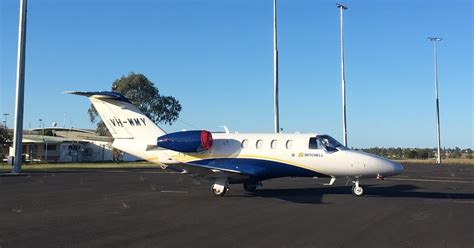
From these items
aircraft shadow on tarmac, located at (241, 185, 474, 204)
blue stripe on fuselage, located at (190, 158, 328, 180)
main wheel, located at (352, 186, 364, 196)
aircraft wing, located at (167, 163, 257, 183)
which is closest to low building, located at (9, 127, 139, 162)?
aircraft shadow on tarmac, located at (241, 185, 474, 204)

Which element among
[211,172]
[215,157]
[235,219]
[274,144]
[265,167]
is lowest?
[235,219]

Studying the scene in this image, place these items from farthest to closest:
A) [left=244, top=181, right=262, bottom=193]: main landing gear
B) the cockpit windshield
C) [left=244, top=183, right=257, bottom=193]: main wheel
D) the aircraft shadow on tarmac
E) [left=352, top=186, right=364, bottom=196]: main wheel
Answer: [left=244, top=183, right=257, bottom=193]: main wheel, [left=244, top=181, right=262, bottom=193]: main landing gear, the cockpit windshield, [left=352, top=186, right=364, bottom=196]: main wheel, the aircraft shadow on tarmac

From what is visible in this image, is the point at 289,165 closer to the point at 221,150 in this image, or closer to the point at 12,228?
the point at 221,150

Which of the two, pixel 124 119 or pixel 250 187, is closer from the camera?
pixel 250 187

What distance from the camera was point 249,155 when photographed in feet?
62.9

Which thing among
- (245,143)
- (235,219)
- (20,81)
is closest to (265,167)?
(245,143)

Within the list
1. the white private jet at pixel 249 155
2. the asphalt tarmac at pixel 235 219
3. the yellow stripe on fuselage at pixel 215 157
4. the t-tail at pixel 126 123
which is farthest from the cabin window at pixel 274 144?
the t-tail at pixel 126 123

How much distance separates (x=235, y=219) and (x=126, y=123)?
372 inches

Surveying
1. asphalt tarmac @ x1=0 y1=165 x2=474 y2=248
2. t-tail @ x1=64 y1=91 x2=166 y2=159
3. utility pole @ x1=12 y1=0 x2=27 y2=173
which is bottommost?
asphalt tarmac @ x1=0 y1=165 x2=474 y2=248

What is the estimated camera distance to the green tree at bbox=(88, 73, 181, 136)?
7475cm

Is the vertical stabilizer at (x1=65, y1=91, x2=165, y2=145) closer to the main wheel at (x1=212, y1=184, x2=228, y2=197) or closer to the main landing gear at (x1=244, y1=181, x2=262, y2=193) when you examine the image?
the main wheel at (x1=212, y1=184, x2=228, y2=197)

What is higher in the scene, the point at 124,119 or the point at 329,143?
the point at 124,119

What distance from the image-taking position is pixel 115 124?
20641 millimetres

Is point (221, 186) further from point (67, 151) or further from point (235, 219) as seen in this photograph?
point (67, 151)
